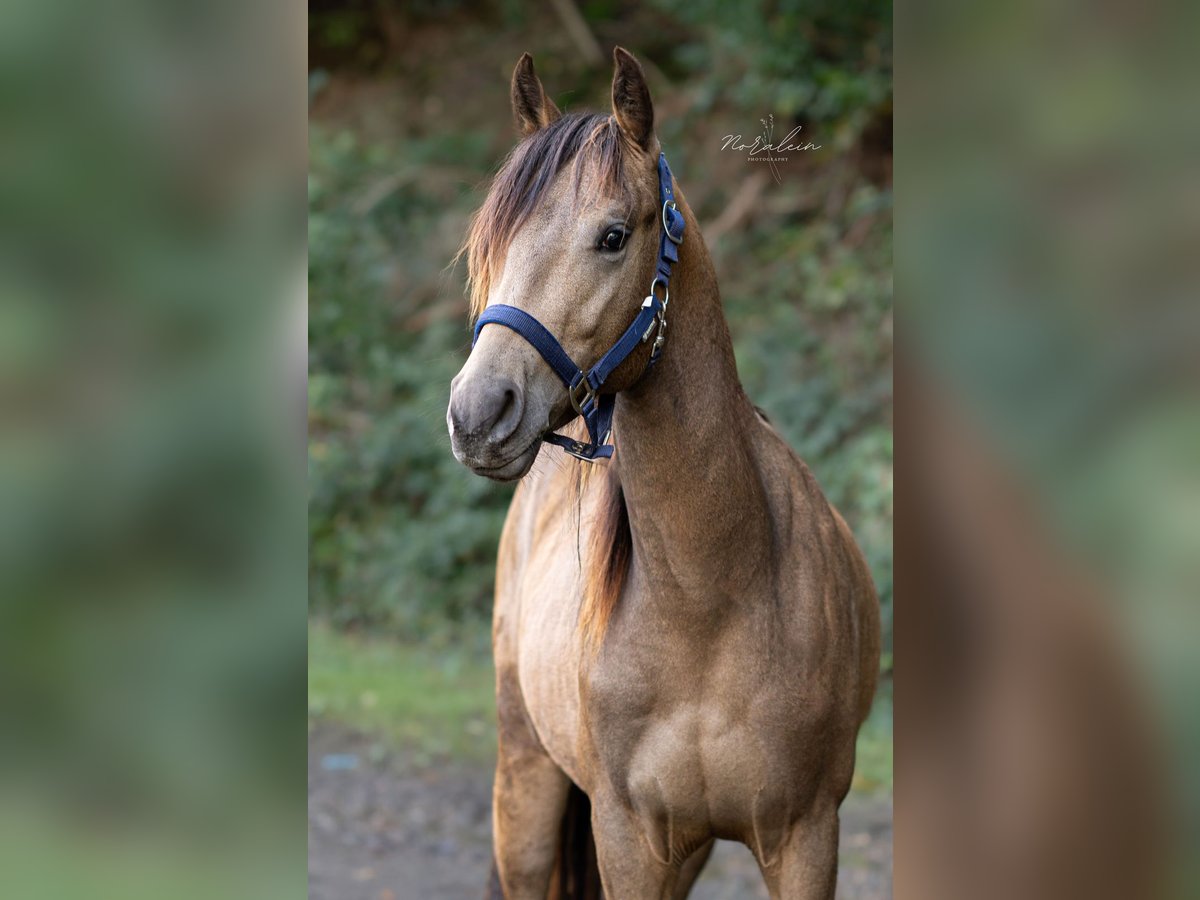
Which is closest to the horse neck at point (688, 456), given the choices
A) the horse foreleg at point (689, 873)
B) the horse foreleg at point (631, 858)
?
the horse foreleg at point (631, 858)

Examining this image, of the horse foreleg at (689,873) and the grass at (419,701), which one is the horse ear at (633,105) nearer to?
the horse foreleg at (689,873)

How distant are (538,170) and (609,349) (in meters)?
0.33

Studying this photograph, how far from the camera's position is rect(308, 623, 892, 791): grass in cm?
525

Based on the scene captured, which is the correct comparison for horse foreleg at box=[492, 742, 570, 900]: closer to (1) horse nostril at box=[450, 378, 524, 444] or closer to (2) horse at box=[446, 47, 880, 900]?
(2) horse at box=[446, 47, 880, 900]

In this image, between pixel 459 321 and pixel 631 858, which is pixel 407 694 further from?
pixel 631 858

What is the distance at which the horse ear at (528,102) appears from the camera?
6.94 ft

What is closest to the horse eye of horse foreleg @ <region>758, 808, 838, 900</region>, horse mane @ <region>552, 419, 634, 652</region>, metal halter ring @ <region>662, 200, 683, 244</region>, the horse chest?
metal halter ring @ <region>662, 200, 683, 244</region>

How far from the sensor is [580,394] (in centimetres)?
185

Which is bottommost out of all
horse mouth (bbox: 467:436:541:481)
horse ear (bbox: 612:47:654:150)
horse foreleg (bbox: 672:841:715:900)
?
horse foreleg (bbox: 672:841:715:900)

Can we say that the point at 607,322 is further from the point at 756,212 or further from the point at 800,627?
the point at 756,212

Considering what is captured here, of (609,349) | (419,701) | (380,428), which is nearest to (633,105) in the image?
(609,349)

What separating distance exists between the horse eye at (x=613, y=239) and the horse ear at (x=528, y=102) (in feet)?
1.17
